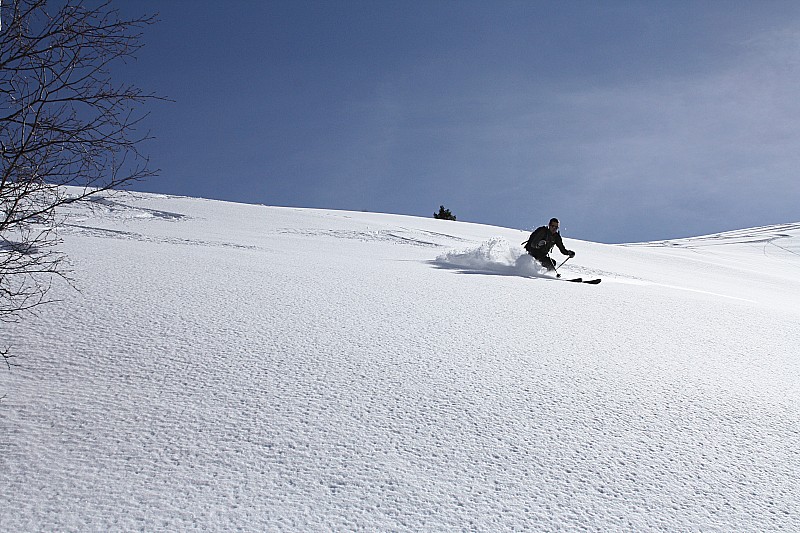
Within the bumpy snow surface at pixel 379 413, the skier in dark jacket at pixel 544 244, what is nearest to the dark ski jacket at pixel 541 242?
the skier in dark jacket at pixel 544 244

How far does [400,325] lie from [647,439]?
6.58 feet

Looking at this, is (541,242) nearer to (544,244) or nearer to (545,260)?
(544,244)

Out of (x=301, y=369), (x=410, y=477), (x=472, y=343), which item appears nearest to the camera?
(x=410, y=477)

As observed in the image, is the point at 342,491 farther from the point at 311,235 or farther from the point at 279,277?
the point at 311,235

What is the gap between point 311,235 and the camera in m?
12.8

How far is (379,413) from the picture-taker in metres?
2.76

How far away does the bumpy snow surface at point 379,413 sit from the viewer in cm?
212

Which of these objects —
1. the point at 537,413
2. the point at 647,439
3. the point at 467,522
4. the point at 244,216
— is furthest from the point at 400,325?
the point at 244,216

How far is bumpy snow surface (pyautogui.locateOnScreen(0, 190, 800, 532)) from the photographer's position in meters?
2.12

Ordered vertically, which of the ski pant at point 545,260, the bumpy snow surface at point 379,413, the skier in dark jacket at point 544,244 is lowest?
the bumpy snow surface at point 379,413

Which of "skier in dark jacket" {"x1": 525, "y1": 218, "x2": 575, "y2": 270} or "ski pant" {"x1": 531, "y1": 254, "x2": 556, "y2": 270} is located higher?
"skier in dark jacket" {"x1": 525, "y1": 218, "x2": 575, "y2": 270}

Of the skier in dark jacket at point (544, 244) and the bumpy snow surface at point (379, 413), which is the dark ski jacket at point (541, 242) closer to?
the skier in dark jacket at point (544, 244)

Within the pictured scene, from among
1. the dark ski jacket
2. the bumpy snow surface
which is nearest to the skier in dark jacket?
the dark ski jacket

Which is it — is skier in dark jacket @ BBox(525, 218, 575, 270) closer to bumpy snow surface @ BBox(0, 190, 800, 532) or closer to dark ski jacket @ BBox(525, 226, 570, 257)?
dark ski jacket @ BBox(525, 226, 570, 257)
